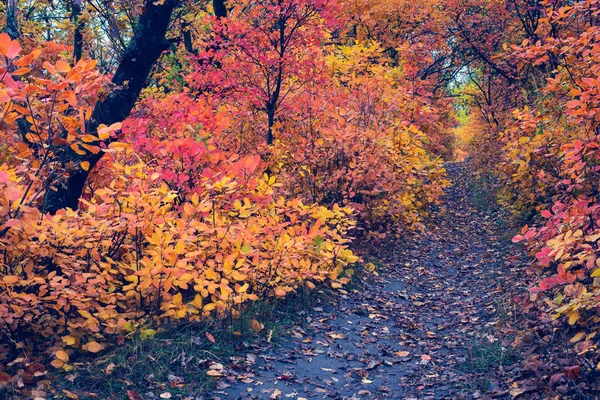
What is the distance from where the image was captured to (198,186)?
18.7 ft

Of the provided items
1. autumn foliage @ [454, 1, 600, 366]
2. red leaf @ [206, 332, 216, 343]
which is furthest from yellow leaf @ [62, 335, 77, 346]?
autumn foliage @ [454, 1, 600, 366]

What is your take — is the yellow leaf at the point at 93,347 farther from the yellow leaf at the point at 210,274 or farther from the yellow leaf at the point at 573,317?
the yellow leaf at the point at 573,317

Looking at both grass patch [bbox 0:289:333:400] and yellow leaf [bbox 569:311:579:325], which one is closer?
yellow leaf [bbox 569:311:579:325]

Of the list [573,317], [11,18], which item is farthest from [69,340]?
[11,18]

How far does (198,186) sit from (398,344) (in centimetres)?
270

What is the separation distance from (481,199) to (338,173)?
6802 millimetres

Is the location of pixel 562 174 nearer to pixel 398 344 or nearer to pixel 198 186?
pixel 398 344

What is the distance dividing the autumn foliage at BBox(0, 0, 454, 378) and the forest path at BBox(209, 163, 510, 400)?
1.78 feet

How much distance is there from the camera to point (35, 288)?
4.13 meters

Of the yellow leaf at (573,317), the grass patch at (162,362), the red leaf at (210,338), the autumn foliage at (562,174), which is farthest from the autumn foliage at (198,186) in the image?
the yellow leaf at (573,317)

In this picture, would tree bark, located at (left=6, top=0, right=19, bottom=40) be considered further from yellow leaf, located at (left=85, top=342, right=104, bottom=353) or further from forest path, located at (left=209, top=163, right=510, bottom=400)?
forest path, located at (left=209, top=163, right=510, bottom=400)

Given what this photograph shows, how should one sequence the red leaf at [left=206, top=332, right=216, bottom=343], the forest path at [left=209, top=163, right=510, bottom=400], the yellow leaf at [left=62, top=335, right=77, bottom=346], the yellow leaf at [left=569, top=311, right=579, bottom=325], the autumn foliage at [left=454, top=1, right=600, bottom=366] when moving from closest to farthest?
the yellow leaf at [left=569, top=311, right=579, bottom=325], the yellow leaf at [left=62, top=335, right=77, bottom=346], the autumn foliage at [left=454, top=1, right=600, bottom=366], the forest path at [left=209, top=163, right=510, bottom=400], the red leaf at [left=206, top=332, right=216, bottom=343]

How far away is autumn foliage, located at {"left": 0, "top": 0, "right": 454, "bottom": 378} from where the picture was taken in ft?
12.8

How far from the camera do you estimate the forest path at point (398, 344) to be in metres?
4.26
